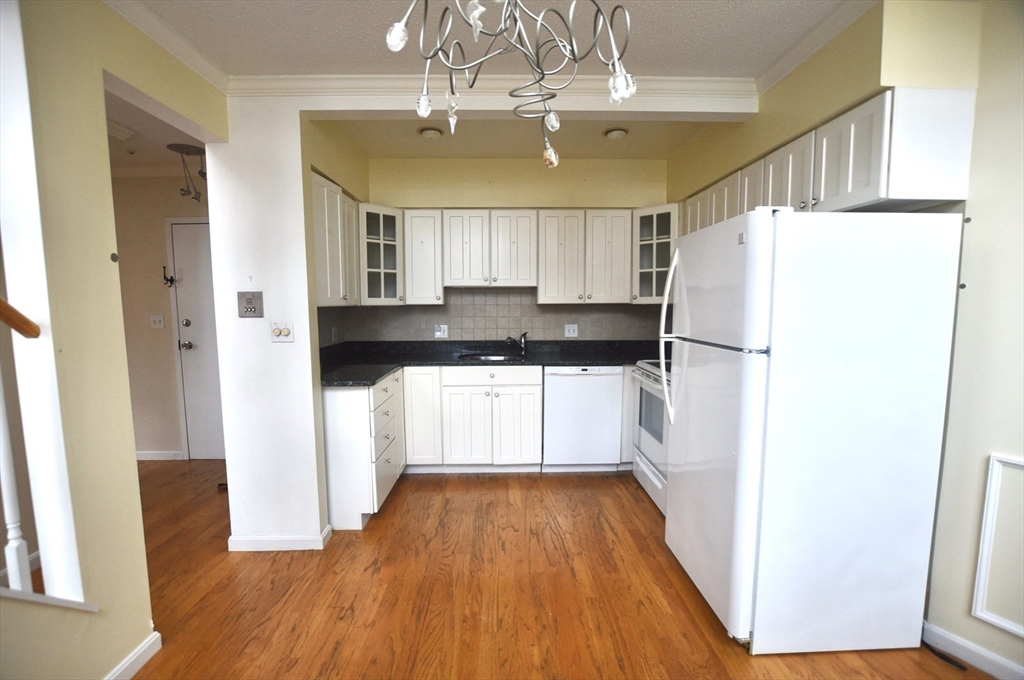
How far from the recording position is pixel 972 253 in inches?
61.7

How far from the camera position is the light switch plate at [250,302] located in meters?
2.19

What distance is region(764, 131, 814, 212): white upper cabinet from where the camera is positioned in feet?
6.23

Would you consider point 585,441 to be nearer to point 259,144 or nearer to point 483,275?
point 483,275

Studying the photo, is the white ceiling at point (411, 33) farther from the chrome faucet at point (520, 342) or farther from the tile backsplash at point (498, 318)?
the chrome faucet at point (520, 342)

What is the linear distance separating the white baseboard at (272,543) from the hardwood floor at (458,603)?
0.17 feet

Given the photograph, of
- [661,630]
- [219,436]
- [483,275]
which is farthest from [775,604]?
[219,436]

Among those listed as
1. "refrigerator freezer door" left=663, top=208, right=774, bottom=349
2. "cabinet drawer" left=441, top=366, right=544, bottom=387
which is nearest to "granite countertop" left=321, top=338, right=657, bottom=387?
"cabinet drawer" left=441, top=366, right=544, bottom=387

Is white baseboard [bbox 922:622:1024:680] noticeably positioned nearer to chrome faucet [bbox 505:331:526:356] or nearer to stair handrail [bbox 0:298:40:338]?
chrome faucet [bbox 505:331:526:356]

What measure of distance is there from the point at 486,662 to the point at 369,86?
2625 millimetres

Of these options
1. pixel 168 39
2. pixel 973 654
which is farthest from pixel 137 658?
pixel 973 654

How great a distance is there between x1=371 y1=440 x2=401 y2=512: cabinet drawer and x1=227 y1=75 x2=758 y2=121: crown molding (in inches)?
77.8

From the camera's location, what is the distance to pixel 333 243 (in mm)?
2602

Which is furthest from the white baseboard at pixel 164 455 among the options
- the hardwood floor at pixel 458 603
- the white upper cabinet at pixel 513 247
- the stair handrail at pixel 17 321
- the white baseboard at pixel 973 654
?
Answer: the white baseboard at pixel 973 654

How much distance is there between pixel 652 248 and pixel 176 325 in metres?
3.83
